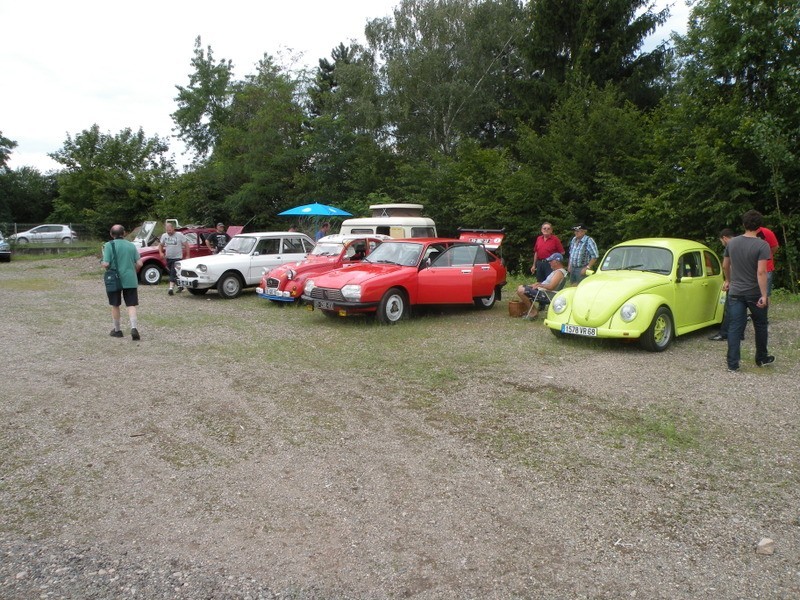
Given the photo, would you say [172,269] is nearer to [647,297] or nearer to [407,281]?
[407,281]

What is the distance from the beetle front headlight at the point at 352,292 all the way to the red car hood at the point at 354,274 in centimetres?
11

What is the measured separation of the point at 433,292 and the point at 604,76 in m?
16.2

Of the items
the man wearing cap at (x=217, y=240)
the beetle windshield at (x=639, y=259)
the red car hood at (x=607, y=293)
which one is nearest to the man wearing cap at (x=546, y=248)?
the beetle windshield at (x=639, y=259)

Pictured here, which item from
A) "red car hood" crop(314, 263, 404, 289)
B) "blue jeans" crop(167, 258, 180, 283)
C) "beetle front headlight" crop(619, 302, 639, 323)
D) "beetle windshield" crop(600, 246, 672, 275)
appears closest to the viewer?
"beetle front headlight" crop(619, 302, 639, 323)

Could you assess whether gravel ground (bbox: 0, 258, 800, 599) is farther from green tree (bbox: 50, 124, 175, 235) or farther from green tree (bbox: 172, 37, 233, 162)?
green tree (bbox: 172, 37, 233, 162)

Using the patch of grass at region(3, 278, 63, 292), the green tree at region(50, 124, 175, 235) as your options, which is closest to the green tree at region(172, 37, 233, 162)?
the green tree at region(50, 124, 175, 235)

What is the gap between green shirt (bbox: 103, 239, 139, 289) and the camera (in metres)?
9.45

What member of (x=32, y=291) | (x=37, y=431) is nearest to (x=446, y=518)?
(x=37, y=431)

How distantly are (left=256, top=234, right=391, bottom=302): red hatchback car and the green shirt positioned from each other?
12.4 feet

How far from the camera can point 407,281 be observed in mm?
11258

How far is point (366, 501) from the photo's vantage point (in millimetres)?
4238

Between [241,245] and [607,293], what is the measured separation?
10072 mm

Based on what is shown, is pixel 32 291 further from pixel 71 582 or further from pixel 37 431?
pixel 71 582

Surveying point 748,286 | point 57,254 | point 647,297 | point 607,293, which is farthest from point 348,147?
point 748,286
